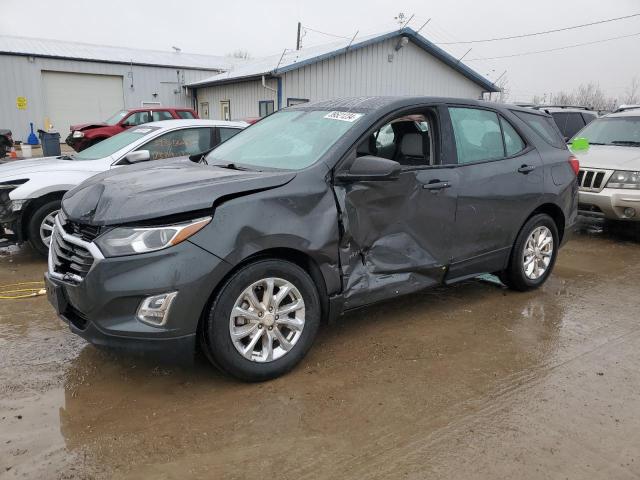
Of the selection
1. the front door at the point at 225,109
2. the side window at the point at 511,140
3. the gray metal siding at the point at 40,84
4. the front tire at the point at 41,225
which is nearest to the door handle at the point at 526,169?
the side window at the point at 511,140

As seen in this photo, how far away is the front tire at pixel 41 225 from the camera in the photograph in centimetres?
569

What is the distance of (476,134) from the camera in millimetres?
4410

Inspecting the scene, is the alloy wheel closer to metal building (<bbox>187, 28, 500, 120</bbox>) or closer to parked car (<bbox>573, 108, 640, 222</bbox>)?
parked car (<bbox>573, 108, 640, 222</bbox>)

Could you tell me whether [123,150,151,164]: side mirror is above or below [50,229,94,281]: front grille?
above

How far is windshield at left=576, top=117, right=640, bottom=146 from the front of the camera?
26.5ft

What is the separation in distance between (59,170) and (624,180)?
7015mm

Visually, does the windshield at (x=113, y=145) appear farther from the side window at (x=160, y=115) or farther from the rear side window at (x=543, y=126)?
the side window at (x=160, y=115)

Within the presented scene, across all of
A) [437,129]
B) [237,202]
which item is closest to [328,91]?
[437,129]

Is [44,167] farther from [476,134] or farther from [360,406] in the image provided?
[360,406]

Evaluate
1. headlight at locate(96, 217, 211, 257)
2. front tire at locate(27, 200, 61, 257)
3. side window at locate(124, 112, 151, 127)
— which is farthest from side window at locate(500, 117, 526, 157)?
side window at locate(124, 112, 151, 127)

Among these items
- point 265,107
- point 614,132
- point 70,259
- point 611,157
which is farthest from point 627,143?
point 265,107

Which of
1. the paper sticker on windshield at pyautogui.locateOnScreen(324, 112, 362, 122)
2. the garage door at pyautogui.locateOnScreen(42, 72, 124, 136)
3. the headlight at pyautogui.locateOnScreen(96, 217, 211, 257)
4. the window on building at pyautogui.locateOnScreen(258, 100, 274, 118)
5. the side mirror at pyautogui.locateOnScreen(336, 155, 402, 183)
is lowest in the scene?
the headlight at pyautogui.locateOnScreen(96, 217, 211, 257)

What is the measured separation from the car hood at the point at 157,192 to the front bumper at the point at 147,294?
0.24 m

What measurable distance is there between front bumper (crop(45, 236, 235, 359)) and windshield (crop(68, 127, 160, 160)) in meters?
4.00
